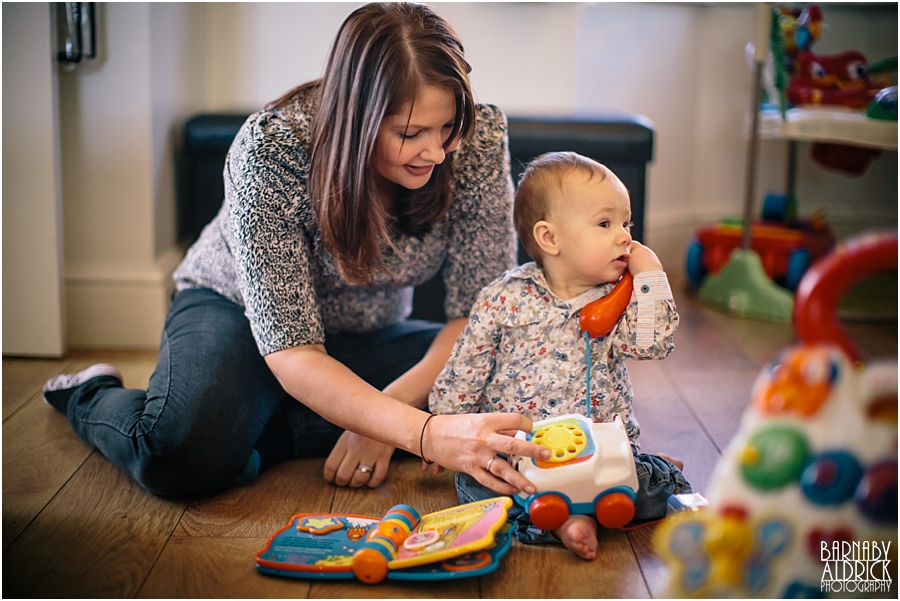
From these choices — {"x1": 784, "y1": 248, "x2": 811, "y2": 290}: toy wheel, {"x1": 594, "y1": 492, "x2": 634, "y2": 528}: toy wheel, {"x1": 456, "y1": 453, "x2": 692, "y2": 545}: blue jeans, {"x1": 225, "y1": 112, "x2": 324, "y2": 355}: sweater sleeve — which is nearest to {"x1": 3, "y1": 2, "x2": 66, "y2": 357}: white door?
{"x1": 225, "y1": 112, "x2": 324, "y2": 355}: sweater sleeve

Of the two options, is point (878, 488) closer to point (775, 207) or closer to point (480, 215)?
point (480, 215)

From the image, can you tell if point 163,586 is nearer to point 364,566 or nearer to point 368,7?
point 364,566

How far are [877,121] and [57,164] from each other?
6.48 ft

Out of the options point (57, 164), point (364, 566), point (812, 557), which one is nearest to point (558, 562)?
point (364, 566)

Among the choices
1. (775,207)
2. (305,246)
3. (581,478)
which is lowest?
(581,478)

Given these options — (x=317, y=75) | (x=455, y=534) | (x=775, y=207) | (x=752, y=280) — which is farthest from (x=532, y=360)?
(x=775, y=207)

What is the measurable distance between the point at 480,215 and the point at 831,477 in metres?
0.77

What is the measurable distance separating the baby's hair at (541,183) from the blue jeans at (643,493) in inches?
13.1

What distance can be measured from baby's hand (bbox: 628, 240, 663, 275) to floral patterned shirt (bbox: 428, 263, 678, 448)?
0.22ft

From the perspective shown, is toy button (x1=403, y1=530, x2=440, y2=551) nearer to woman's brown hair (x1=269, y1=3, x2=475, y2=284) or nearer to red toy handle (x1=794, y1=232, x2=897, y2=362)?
woman's brown hair (x1=269, y1=3, x2=475, y2=284)

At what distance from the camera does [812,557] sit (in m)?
0.76

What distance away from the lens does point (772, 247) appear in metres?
2.58

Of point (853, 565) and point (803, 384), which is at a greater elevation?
point (803, 384)

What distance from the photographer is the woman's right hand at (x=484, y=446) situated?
1036mm
